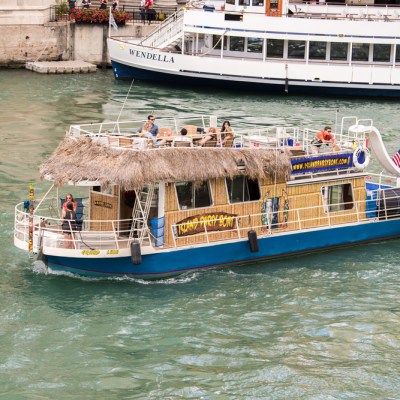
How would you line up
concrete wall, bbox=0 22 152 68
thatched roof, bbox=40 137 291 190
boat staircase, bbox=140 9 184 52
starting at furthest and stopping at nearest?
concrete wall, bbox=0 22 152 68
boat staircase, bbox=140 9 184 52
thatched roof, bbox=40 137 291 190

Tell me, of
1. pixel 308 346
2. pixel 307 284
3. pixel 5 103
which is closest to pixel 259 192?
pixel 307 284

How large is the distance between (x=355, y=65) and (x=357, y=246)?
25.5 m

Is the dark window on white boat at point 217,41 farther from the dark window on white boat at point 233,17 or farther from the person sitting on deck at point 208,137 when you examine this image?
the person sitting on deck at point 208,137

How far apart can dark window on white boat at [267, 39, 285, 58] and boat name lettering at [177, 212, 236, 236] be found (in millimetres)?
27600

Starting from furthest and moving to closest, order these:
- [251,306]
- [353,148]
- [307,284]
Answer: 1. [353,148]
2. [307,284]
3. [251,306]

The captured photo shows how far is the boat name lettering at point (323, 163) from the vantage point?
2556 centimetres

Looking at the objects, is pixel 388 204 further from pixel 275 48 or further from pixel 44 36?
pixel 44 36

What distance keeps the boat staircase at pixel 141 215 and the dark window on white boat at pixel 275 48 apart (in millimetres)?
28269

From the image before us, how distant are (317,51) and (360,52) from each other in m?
1.97

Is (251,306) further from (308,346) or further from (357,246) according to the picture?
(357,246)

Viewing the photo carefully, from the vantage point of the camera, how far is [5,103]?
4528cm

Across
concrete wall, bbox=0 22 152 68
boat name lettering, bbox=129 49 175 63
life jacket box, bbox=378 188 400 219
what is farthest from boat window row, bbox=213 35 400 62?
life jacket box, bbox=378 188 400 219

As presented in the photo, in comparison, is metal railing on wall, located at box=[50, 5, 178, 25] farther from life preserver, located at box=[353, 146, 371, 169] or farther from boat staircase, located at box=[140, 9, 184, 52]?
life preserver, located at box=[353, 146, 371, 169]

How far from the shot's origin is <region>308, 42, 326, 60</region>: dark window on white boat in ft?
168
